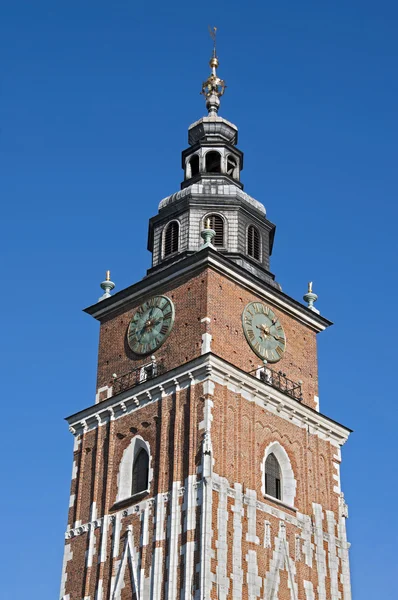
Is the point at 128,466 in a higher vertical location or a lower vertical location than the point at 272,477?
higher

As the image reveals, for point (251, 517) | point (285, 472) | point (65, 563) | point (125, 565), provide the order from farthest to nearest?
point (285, 472) < point (65, 563) < point (125, 565) < point (251, 517)

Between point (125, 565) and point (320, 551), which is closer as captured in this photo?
point (125, 565)

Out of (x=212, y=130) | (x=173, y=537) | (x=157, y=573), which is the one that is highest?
(x=212, y=130)

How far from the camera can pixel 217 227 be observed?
1945 inches

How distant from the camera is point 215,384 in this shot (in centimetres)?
4372

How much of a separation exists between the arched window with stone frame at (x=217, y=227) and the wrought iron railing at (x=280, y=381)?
548 cm

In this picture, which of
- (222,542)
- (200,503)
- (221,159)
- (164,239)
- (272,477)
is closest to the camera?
(222,542)

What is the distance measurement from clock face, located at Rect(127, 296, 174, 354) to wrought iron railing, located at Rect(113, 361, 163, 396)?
683mm

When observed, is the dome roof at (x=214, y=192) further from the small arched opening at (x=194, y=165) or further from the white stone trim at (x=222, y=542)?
the white stone trim at (x=222, y=542)

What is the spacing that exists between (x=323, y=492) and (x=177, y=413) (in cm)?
652

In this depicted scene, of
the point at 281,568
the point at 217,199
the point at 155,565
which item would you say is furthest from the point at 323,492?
the point at 217,199

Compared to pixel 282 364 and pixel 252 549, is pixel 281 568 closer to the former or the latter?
pixel 252 549

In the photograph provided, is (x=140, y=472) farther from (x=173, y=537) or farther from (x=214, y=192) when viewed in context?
(x=214, y=192)

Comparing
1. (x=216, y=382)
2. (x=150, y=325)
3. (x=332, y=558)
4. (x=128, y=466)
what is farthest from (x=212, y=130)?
(x=332, y=558)
